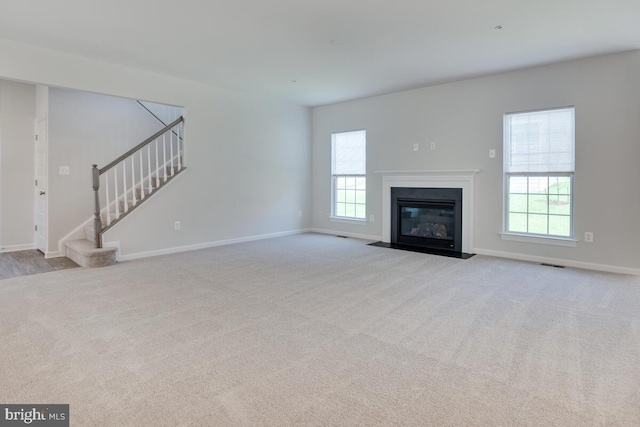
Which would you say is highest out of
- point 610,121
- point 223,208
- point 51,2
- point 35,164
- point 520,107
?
point 51,2

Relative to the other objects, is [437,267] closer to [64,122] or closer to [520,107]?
[520,107]

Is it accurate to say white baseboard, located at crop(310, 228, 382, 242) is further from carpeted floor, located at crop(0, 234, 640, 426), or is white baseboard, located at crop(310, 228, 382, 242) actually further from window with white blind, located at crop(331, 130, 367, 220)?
carpeted floor, located at crop(0, 234, 640, 426)

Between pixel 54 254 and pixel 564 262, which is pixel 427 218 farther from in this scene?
pixel 54 254

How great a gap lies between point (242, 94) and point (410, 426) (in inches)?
228

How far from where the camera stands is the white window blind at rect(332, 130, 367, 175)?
6840mm

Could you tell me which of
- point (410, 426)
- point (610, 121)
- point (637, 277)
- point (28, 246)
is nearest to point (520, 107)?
point (610, 121)

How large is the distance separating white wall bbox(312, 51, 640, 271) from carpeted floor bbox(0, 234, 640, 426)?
2.21 feet

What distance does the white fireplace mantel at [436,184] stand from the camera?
17.8 feet

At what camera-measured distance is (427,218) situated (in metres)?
5.93

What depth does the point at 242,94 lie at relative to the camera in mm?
6258

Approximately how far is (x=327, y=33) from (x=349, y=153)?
134 inches

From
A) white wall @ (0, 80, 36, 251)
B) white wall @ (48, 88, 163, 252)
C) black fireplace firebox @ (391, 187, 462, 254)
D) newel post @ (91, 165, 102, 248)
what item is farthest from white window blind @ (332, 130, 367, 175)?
white wall @ (0, 80, 36, 251)

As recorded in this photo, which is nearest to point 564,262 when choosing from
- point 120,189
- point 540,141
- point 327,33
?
point 540,141

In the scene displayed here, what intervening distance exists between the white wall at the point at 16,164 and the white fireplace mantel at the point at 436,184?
222 inches
